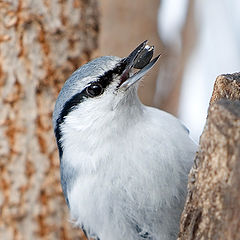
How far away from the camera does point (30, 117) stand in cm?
317

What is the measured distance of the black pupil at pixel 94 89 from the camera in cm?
223

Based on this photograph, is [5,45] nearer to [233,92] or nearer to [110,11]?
[233,92]

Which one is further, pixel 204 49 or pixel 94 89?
pixel 204 49

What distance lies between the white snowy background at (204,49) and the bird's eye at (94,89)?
313 cm

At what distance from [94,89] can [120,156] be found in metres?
0.30

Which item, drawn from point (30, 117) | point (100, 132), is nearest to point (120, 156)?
point (100, 132)

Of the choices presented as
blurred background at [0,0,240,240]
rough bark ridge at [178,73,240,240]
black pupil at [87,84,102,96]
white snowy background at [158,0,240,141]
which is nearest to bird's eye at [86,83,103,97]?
black pupil at [87,84,102,96]

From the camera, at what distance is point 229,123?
1.53m

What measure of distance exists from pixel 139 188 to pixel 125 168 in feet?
0.32

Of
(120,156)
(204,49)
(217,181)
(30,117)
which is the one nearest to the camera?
(217,181)

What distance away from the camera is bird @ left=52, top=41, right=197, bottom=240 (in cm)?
212

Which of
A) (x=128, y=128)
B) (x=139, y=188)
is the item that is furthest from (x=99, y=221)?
(x=128, y=128)

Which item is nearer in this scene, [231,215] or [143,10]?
[231,215]

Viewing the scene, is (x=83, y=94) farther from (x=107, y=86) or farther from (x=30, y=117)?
(x=30, y=117)
